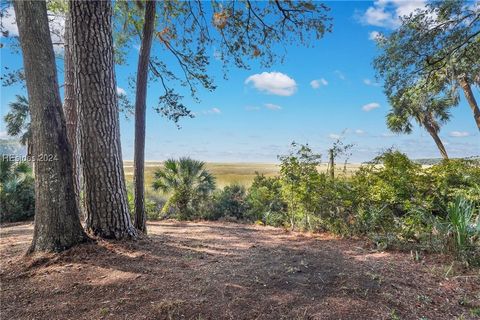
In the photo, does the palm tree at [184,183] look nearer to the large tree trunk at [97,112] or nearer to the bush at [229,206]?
the bush at [229,206]

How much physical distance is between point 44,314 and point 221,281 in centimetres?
132

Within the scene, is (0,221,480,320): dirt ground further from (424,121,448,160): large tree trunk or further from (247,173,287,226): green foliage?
(424,121,448,160): large tree trunk

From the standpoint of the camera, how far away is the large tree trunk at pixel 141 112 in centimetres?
435

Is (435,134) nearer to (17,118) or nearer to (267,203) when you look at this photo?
(267,203)

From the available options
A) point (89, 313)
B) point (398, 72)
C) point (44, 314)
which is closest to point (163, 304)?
point (89, 313)

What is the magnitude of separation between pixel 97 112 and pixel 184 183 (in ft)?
18.6

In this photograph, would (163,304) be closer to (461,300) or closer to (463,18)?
(461,300)

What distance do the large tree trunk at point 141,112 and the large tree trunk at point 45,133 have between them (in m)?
1.31

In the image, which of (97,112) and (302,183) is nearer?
(97,112)

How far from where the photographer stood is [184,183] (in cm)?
884

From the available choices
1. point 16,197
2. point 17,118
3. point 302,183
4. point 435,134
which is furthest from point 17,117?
point 435,134

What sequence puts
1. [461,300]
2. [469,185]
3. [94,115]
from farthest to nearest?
1. [469,185]
2. [94,115]
3. [461,300]

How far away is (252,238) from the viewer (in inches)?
198

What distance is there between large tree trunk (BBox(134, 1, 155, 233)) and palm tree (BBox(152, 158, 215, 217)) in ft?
13.6
